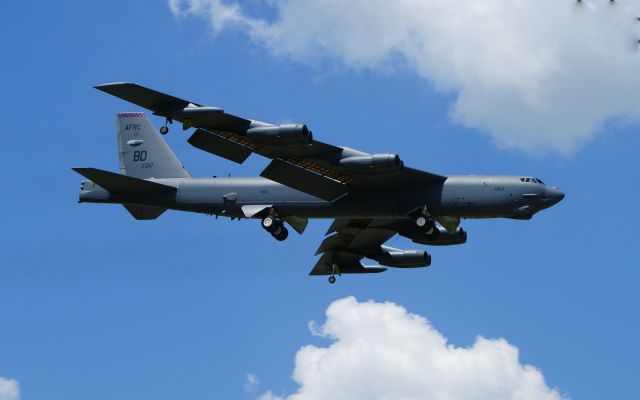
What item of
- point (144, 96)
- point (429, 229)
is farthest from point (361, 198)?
point (144, 96)

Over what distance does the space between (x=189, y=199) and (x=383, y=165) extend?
33.0 ft

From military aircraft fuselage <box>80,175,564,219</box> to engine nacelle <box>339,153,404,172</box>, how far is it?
8.34 feet

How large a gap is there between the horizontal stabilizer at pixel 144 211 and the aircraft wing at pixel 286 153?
23.1 ft

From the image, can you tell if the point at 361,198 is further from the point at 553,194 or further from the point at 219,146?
the point at 553,194

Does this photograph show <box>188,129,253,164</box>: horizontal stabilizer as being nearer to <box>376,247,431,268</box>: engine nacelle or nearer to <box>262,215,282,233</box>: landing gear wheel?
<box>262,215,282,233</box>: landing gear wheel

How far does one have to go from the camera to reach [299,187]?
49062 millimetres

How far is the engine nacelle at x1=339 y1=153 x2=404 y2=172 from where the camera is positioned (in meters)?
45.8

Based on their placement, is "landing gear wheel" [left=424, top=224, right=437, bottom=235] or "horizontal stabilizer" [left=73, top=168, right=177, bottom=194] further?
"horizontal stabilizer" [left=73, top=168, right=177, bottom=194]

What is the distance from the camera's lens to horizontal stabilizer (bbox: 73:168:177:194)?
49.8 m

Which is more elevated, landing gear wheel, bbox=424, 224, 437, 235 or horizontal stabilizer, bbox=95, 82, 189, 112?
landing gear wheel, bbox=424, 224, 437, 235

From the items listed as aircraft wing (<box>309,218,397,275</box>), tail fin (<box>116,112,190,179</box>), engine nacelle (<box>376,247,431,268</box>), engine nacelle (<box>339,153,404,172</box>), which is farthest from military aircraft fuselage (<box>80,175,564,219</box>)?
engine nacelle (<box>376,247,431,268</box>)

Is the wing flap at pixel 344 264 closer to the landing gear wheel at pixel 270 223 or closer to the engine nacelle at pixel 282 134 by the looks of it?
the landing gear wheel at pixel 270 223

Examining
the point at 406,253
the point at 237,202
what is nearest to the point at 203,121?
the point at 237,202

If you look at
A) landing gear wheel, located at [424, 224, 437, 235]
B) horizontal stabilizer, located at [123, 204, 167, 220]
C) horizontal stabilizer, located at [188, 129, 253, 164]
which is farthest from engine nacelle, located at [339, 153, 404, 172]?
horizontal stabilizer, located at [123, 204, 167, 220]
